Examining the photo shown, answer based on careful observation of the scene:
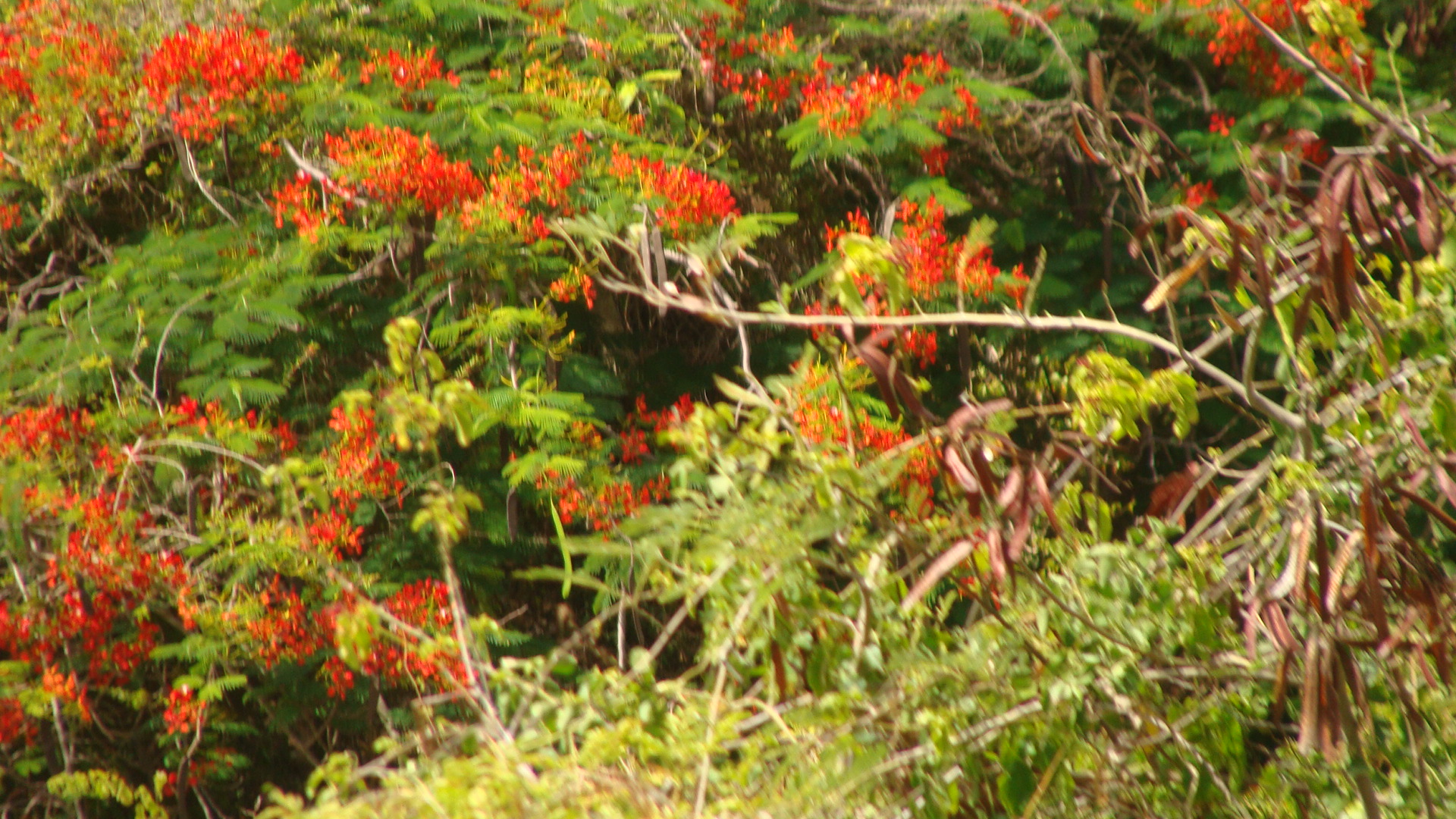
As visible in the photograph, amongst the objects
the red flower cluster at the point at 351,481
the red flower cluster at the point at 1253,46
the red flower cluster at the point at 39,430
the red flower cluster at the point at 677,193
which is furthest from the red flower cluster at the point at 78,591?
the red flower cluster at the point at 1253,46

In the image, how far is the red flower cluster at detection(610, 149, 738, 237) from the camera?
3.13 m

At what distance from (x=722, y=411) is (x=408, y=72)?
7.17 feet

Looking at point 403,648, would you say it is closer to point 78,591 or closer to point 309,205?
point 78,591

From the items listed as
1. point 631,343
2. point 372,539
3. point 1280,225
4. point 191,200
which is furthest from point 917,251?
point 191,200

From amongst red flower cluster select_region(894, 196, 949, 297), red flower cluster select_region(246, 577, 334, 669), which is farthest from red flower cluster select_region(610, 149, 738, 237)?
red flower cluster select_region(246, 577, 334, 669)

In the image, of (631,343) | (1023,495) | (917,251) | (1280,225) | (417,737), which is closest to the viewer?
(1023,495)

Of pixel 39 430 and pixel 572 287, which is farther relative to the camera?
pixel 572 287

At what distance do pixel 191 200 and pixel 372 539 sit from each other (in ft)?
5.13

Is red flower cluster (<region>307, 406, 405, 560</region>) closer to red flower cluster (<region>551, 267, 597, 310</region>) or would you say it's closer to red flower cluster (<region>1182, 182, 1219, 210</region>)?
red flower cluster (<region>551, 267, 597, 310</region>)

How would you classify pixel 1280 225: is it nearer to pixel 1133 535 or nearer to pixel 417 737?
pixel 1133 535

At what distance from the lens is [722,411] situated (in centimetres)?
177

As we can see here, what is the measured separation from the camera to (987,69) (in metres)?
3.96

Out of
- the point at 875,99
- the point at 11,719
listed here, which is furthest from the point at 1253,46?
the point at 11,719

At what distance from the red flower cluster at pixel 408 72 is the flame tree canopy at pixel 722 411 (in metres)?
0.02
